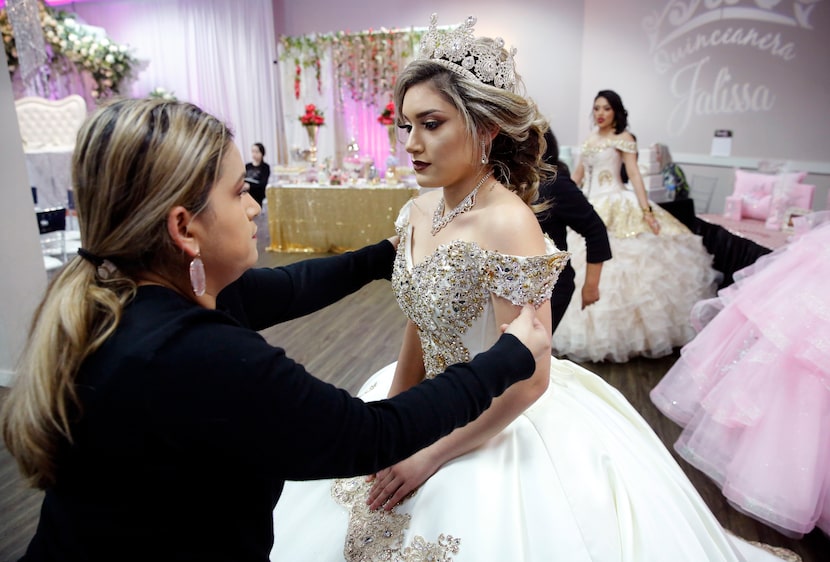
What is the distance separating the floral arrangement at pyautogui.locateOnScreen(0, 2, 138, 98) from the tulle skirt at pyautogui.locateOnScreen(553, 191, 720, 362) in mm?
8632

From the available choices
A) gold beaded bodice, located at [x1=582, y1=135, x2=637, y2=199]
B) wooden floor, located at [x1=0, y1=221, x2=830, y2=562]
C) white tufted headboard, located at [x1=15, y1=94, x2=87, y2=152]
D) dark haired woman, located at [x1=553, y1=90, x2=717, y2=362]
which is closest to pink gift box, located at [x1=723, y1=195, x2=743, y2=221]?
dark haired woman, located at [x1=553, y1=90, x2=717, y2=362]

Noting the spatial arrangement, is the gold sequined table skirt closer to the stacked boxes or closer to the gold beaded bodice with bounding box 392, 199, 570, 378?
the stacked boxes

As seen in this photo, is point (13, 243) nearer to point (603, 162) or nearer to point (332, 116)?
point (603, 162)

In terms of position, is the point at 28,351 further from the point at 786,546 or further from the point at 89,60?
the point at 89,60

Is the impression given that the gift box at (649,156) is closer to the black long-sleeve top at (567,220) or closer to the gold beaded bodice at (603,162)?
the gold beaded bodice at (603,162)

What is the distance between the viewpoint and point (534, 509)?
3.61 ft

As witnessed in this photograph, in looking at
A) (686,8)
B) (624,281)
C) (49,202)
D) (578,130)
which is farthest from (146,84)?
(624,281)

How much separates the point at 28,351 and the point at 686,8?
661 cm

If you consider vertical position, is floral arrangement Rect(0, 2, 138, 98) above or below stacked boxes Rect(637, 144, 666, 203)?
above

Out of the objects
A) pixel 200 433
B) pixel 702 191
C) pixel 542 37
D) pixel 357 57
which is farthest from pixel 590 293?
pixel 357 57

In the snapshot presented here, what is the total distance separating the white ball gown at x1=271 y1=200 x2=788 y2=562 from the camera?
1070 millimetres

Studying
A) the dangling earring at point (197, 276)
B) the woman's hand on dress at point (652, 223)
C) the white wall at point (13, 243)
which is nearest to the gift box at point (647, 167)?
the woman's hand on dress at point (652, 223)

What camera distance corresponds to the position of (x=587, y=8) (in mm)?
6484

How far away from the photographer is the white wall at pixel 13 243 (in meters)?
2.88
